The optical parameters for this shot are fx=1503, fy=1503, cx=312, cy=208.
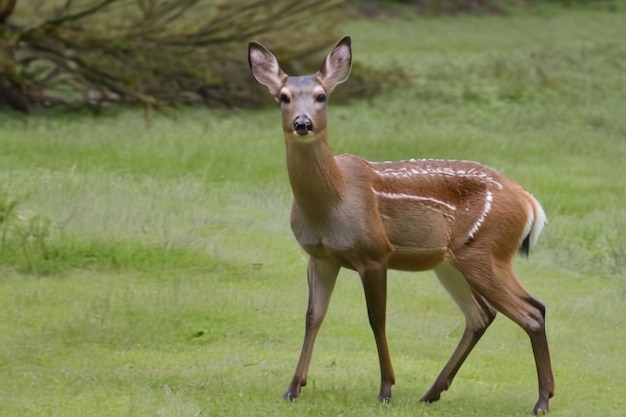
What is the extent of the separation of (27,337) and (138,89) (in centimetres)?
783

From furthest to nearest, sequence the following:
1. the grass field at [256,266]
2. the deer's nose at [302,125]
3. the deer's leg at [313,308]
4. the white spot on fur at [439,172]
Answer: the grass field at [256,266], the white spot on fur at [439,172], the deer's leg at [313,308], the deer's nose at [302,125]

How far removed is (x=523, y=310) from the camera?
272 inches

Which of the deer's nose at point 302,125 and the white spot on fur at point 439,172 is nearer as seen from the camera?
the deer's nose at point 302,125

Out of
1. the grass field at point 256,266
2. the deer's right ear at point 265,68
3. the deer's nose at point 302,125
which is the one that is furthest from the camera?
the grass field at point 256,266

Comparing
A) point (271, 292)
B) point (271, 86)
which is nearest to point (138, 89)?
point (271, 292)

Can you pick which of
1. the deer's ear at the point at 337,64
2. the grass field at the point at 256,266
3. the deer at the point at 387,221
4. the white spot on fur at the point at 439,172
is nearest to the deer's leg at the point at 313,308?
the deer at the point at 387,221

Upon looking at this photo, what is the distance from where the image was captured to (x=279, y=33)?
1639 centimetres

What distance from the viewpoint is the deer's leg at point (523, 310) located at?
6883 millimetres

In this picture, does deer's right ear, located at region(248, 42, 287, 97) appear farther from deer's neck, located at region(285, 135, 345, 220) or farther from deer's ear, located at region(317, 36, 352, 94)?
deer's neck, located at region(285, 135, 345, 220)

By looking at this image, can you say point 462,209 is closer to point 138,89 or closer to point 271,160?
point 271,160

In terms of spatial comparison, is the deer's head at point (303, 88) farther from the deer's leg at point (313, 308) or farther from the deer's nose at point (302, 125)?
the deer's leg at point (313, 308)

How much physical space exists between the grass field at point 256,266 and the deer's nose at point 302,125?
4.16 ft

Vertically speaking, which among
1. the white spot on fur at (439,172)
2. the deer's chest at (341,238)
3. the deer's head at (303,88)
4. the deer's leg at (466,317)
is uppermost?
the deer's head at (303,88)

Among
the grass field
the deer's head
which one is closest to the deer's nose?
the deer's head
